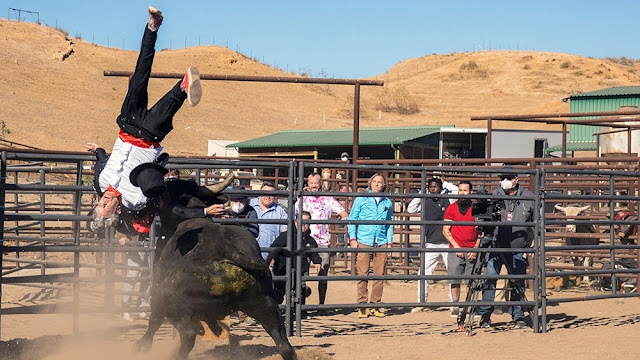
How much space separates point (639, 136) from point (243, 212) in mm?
13950

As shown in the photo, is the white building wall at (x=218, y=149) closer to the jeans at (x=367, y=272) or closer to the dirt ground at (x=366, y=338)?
the dirt ground at (x=366, y=338)

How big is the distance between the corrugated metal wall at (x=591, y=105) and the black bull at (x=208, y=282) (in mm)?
27141

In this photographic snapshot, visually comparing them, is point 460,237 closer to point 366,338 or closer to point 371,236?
point 371,236

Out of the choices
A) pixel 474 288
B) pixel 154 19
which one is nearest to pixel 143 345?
pixel 154 19

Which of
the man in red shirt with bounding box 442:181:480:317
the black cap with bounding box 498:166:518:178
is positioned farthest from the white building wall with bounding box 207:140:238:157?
the black cap with bounding box 498:166:518:178

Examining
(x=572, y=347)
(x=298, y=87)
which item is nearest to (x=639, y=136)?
(x=572, y=347)

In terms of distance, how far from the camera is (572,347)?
7.50m

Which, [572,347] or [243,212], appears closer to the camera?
[572,347]

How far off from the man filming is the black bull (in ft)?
11.6

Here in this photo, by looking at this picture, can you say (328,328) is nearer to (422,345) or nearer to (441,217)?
(422,345)

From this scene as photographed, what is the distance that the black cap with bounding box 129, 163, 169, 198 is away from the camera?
5254 mm

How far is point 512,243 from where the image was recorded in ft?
29.0

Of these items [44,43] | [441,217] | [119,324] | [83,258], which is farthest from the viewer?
[44,43]

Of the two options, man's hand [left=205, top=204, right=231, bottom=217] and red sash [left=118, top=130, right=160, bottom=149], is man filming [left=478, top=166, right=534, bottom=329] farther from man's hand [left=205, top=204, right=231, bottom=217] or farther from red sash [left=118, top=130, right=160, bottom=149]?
red sash [left=118, top=130, right=160, bottom=149]
